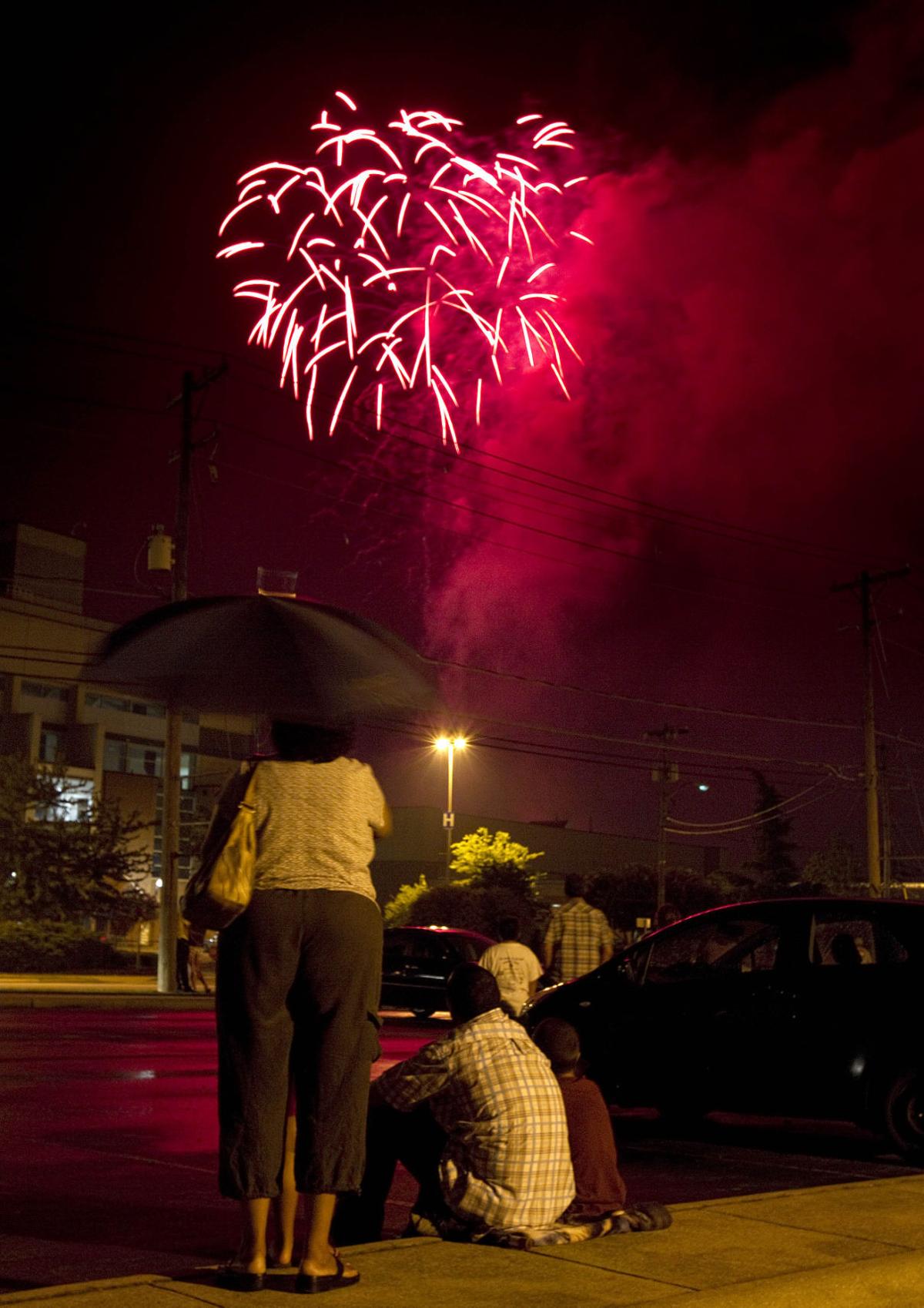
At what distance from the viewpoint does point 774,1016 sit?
35.0 ft

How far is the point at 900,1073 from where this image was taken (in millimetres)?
10109

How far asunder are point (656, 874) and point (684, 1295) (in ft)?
226

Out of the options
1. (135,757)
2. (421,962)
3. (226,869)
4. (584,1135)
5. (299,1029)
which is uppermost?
(135,757)

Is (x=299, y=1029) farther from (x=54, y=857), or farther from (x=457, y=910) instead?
(x=457, y=910)

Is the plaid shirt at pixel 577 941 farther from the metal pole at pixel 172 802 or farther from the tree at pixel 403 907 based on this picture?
the tree at pixel 403 907

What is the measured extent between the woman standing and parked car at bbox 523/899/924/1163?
Result: 5.92 meters

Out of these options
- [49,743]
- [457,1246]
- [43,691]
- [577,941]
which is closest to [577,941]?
[577,941]

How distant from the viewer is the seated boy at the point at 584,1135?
249 inches

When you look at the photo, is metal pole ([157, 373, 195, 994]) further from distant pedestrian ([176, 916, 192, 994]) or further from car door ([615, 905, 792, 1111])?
car door ([615, 905, 792, 1111])

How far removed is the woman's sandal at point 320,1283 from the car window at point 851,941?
6.41m

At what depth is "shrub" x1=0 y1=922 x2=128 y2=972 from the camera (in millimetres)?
42625

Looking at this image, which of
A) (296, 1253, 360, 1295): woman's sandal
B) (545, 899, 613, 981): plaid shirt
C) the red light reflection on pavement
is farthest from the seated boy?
(545, 899, 613, 981): plaid shirt

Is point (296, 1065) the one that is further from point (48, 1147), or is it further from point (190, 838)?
point (190, 838)

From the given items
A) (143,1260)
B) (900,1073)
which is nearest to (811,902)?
(900,1073)
